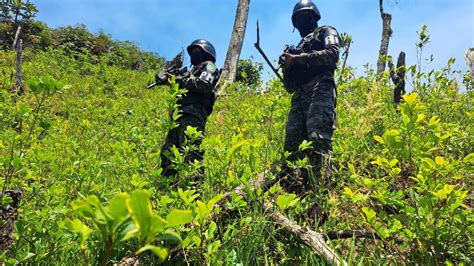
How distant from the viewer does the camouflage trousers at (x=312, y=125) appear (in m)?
2.86

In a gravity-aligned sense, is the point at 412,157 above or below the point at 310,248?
above

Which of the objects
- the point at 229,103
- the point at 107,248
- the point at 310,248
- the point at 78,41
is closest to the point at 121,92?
the point at 229,103

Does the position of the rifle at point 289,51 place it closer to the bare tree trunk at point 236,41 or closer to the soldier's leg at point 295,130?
the soldier's leg at point 295,130

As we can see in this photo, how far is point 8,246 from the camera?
5.65ft

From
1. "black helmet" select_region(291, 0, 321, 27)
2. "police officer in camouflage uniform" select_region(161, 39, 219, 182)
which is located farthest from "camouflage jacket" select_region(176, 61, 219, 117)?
"black helmet" select_region(291, 0, 321, 27)

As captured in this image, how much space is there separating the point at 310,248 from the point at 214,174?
0.75 m

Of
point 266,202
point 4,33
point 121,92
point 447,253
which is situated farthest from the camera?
point 4,33

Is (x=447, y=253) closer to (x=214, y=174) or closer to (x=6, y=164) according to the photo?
(x=214, y=174)

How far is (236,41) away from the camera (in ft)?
30.7

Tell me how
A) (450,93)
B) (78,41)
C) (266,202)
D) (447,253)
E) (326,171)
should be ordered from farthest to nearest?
(78,41) → (450,93) → (326,171) → (266,202) → (447,253)

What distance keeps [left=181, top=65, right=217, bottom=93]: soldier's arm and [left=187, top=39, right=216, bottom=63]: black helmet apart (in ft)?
1.29

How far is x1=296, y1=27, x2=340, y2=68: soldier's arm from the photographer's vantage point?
314 centimetres

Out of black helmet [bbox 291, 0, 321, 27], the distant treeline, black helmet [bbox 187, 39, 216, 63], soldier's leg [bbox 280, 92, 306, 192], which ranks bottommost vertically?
soldier's leg [bbox 280, 92, 306, 192]

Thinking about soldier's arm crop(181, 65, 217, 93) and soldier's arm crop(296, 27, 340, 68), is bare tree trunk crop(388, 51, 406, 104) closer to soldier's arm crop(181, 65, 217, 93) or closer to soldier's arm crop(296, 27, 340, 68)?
soldier's arm crop(296, 27, 340, 68)
